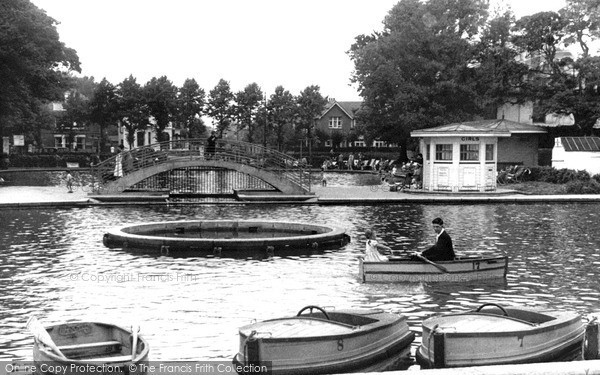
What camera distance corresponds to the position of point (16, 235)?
27.5m

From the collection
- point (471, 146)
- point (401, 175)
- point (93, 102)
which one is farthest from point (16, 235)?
point (93, 102)

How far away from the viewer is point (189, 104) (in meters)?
118

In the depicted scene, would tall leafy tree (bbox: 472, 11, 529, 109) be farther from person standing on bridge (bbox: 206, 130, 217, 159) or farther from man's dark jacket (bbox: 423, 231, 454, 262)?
man's dark jacket (bbox: 423, 231, 454, 262)

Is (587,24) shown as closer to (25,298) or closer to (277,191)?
(277,191)

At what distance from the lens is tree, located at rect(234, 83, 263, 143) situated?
11650cm

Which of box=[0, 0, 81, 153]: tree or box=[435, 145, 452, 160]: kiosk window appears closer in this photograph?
box=[435, 145, 452, 160]: kiosk window

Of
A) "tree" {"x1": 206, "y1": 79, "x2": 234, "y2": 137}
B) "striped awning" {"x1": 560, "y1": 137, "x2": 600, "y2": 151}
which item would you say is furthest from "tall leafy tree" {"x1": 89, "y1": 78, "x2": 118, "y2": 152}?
"striped awning" {"x1": 560, "y1": 137, "x2": 600, "y2": 151}

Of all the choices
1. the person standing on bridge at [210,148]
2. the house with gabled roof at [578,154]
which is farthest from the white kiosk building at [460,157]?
the person standing on bridge at [210,148]

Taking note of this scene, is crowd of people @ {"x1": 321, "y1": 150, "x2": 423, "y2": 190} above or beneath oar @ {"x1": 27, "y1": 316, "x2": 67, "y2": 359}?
above

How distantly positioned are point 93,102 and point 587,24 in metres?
72.8

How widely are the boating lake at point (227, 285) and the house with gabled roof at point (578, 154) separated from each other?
2328 centimetres

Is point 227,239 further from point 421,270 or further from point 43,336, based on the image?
point 43,336

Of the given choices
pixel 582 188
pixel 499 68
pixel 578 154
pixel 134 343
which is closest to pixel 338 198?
pixel 582 188

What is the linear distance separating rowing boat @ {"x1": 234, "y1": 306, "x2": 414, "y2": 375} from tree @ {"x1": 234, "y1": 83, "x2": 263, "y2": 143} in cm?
10418
